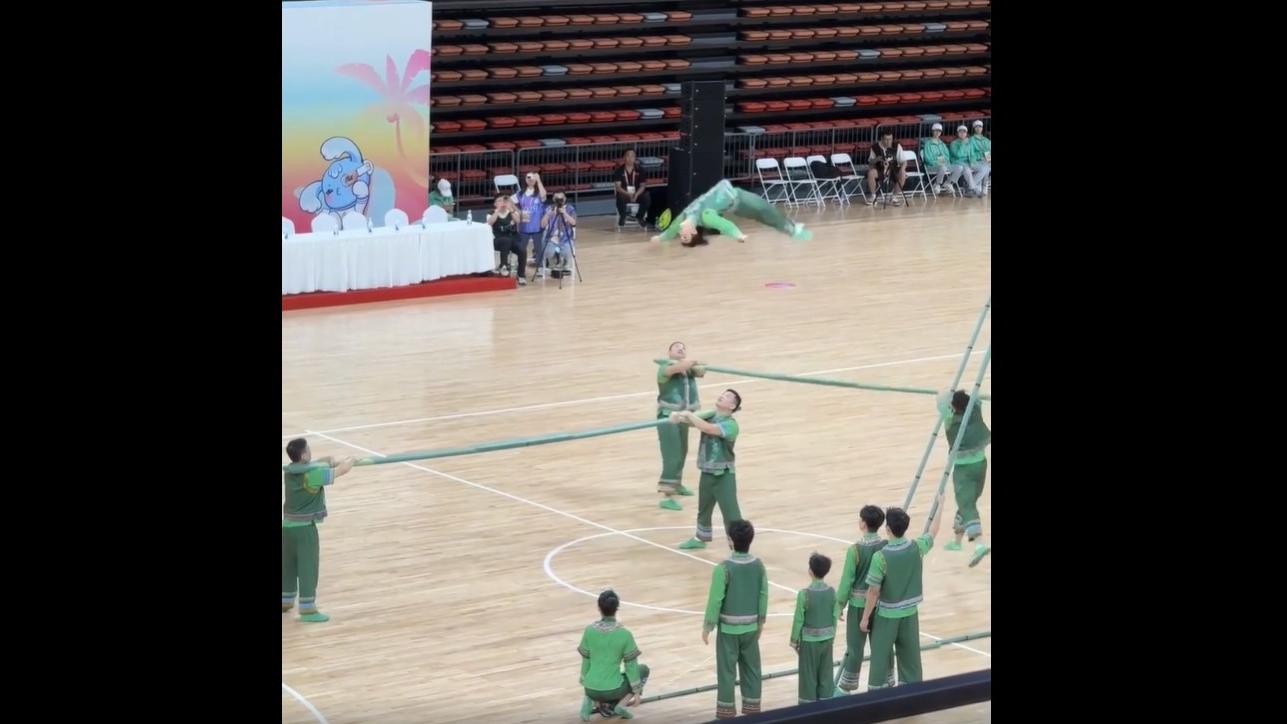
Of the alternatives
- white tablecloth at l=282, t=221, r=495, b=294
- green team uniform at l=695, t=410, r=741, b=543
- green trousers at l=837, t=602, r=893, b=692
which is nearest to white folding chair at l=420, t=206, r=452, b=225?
white tablecloth at l=282, t=221, r=495, b=294

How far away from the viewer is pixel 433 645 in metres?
11.4

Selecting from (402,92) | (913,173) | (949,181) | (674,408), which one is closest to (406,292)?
(402,92)

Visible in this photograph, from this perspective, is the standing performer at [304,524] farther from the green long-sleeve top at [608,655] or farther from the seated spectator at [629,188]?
the seated spectator at [629,188]

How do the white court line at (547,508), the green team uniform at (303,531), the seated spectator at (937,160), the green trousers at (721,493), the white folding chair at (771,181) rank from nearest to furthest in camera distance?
the green team uniform at (303,531) < the white court line at (547,508) < the green trousers at (721,493) < the white folding chair at (771,181) < the seated spectator at (937,160)

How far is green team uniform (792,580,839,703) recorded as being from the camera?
9898 mm

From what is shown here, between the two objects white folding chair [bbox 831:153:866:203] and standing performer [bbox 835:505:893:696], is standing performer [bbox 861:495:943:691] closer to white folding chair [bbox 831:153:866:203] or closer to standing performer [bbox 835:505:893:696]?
standing performer [bbox 835:505:893:696]

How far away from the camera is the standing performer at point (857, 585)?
403 inches

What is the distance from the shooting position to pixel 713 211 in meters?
10.7

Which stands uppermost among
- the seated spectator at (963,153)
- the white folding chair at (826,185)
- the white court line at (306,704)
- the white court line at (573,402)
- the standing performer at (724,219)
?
the seated spectator at (963,153)

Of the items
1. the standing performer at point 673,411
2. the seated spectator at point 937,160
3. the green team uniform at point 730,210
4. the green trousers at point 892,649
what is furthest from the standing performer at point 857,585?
the seated spectator at point 937,160

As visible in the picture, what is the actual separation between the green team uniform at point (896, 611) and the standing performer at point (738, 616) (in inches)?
25.5

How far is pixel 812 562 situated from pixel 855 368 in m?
9.13

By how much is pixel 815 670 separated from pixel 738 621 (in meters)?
0.51

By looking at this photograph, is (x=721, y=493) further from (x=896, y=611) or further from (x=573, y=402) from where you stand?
(x=573, y=402)
